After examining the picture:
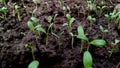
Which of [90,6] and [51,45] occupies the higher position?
[90,6]

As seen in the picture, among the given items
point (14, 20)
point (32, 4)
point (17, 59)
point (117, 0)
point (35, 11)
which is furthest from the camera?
point (117, 0)

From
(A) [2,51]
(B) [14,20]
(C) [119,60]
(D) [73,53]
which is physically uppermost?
(B) [14,20]

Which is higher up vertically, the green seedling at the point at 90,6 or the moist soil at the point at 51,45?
the green seedling at the point at 90,6

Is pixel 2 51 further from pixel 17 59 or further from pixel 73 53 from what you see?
pixel 73 53

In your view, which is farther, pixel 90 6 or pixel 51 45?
pixel 90 6

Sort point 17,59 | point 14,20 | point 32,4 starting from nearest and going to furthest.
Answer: point 17,59, point 14,20, point 32,4

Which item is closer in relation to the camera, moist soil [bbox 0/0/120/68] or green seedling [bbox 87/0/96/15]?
moist soil [bbox 0/0/120/68]

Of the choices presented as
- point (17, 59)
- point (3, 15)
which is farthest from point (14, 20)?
point (17, 59)

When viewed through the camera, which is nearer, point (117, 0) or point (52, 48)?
point (52, 48)

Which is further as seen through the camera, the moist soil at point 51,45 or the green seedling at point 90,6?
the green seedling at point 90,6

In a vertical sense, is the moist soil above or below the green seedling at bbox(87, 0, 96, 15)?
below

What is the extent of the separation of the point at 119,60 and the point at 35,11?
984 mm

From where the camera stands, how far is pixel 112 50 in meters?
1.65

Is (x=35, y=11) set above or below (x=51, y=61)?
above
